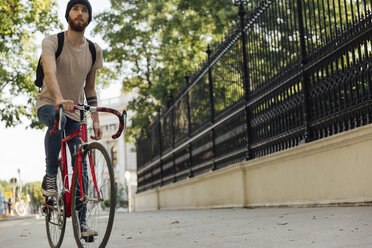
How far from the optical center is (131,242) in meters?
4.67

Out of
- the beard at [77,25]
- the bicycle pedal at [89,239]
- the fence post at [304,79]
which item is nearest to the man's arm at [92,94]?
the beard at [77,25]

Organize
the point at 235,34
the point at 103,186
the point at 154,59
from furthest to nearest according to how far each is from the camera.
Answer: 1. the point at 154,59
2. the point at 235,34
3. the point at 103,186

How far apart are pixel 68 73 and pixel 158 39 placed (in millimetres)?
21645

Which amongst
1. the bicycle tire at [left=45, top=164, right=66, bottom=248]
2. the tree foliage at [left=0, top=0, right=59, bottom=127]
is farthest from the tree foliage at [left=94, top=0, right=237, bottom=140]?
the bicycle tire at [left=45, top=164, right=66, bottom=248]

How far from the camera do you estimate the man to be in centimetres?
414

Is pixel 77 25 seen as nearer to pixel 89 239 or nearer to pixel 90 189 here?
pixel 90 189

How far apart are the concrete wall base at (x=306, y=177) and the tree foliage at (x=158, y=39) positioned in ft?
39.1

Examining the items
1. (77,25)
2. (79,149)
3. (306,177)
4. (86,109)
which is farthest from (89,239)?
(306,177)

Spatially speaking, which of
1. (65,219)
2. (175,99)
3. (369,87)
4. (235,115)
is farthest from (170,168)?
(65,219)

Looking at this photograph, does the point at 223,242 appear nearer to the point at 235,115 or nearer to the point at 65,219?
the point at 65,219

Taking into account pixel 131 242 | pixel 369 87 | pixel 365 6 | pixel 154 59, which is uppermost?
pixel 154 59

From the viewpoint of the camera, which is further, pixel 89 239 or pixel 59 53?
pixel 59 53

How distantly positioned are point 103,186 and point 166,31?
21210 millimetres

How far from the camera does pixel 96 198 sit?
362 cm
